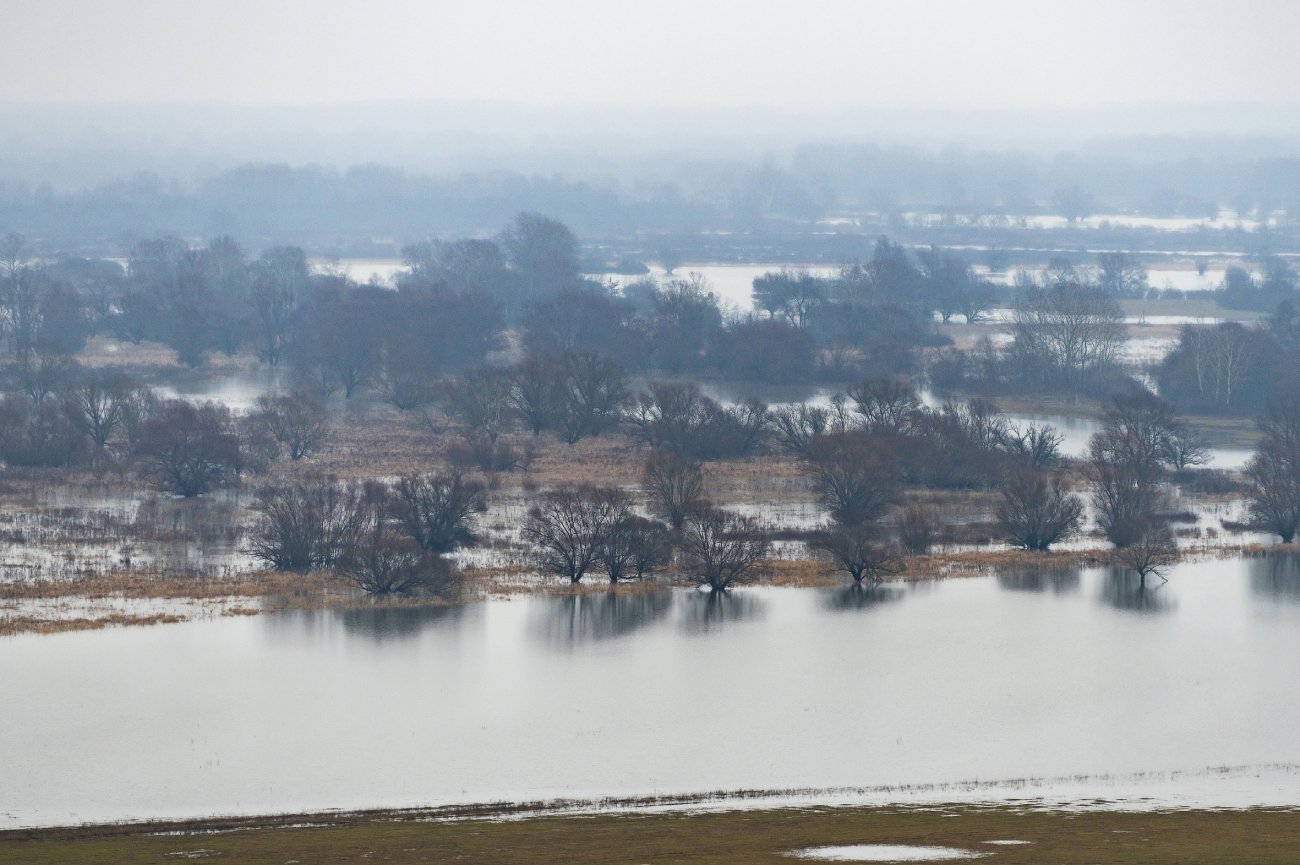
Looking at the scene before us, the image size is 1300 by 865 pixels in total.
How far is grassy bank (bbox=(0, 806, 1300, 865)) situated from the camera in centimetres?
1980

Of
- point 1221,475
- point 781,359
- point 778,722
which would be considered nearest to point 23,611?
point 778,722

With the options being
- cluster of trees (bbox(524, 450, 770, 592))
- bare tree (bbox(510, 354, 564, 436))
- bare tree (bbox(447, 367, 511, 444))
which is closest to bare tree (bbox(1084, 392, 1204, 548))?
cluster of trees (bbox(524, 450, 770, 592))

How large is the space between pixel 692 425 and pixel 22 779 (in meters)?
29.4

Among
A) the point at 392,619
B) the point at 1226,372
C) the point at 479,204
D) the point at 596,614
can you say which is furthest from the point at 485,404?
the point at 479,204

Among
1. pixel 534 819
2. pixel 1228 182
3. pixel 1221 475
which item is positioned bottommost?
pixel 534 819

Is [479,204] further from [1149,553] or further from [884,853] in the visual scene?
[884,853]

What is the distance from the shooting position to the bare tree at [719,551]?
119 feet

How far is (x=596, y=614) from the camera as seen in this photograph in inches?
1358

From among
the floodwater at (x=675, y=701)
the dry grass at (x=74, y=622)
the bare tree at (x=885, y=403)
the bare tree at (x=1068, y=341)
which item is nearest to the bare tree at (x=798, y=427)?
the bare tree at (x=885, y=403)

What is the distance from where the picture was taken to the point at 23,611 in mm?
32875

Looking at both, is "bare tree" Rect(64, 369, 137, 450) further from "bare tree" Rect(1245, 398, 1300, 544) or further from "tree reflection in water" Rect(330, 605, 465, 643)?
"bare tree" Rect(1245, 398, 1300, 544)

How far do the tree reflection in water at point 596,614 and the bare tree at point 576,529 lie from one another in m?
1.07

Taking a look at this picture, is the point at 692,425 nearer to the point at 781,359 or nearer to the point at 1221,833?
the point at 781,359

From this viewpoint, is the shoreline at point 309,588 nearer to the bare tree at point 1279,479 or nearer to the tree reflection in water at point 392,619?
the tree reflection in water at point 392,619
